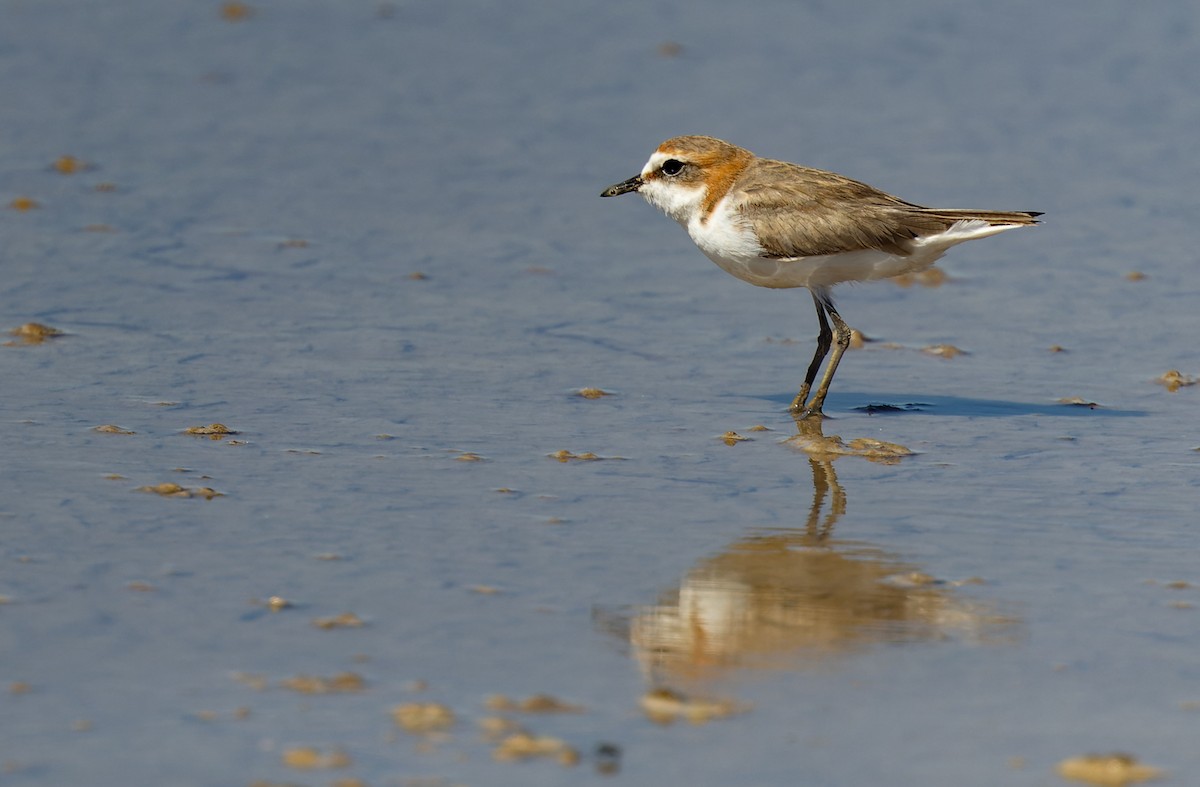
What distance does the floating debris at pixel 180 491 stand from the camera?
257 inches

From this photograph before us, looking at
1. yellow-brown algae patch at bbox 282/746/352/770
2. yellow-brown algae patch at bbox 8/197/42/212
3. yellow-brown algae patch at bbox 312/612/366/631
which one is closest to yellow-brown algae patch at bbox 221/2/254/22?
yellow-brown algae patch at bbox 8/197/42/212

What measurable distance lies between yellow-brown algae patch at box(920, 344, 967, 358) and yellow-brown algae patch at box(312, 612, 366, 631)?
181 inches

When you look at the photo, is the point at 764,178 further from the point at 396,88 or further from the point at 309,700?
the point at 396,88

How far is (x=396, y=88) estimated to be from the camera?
14062 millimetres

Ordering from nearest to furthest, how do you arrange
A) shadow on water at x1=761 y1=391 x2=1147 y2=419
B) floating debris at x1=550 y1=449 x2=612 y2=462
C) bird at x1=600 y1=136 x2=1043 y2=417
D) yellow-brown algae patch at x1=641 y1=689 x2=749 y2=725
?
yellow-brown algae patch at x1=641 y1=689 x2=749 y2=725 < floating debris at x1=550 y1=449 x2=612 y2=462 < shadow on water at x1=761 y1=391 x2=1147 y2=419 < bird at x1=600 y1=136 x2=1043 y2=417

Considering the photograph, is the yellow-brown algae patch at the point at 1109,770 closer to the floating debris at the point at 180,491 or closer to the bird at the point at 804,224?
the floating debris at the point at 180,491

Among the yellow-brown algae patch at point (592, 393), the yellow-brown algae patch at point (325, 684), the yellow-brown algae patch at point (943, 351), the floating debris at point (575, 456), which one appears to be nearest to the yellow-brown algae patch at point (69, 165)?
the yellow-brown algae patch at point (592, 393)

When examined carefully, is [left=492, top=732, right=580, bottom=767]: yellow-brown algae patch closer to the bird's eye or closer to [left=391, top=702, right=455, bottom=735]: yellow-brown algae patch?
[left=391, top=702, right=455, bottom=735]: yellow-brown algae patch

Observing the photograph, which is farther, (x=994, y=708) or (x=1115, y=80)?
(x=1115, y=80)

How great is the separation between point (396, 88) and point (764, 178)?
6288mm

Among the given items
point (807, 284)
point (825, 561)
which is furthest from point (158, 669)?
point (807, 284)

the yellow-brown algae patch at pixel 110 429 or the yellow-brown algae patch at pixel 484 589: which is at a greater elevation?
the yellow-brown algae patch at pixel 110 429

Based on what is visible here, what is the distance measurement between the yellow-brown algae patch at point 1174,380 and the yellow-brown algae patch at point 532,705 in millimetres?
4737

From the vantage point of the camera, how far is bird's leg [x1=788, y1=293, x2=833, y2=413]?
8305 mm
